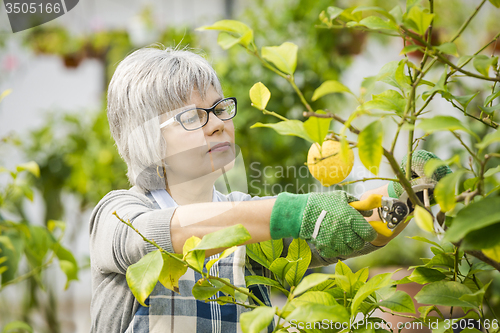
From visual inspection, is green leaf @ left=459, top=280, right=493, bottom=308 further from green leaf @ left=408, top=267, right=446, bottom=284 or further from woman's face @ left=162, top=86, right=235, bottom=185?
woman's face @ left=162, top=86, right=235, bottom=185

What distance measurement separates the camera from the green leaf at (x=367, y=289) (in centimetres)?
39

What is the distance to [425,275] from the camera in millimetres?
475

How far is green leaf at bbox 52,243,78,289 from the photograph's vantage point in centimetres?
96

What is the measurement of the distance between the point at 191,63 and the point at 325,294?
47 centimetres

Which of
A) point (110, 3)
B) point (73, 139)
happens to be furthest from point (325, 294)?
point (110, 3)

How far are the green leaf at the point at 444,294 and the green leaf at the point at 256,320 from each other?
0.57 feet

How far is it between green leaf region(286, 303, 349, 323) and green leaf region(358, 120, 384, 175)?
136mm

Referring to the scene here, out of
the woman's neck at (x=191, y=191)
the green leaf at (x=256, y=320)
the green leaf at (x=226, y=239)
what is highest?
the woman's neck at (x=191, y=191)

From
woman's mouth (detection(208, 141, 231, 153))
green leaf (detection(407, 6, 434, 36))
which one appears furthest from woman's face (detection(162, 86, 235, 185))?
green leaf (detection(407, 6, 434, 36))

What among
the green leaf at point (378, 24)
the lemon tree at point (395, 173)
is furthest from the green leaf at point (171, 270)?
the green leaf at point (378, 24)

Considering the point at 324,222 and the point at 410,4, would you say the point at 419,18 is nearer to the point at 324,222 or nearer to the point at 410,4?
the point at 410,4

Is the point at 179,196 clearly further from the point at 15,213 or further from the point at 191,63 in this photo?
the point at 15,213

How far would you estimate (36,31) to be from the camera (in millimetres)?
2172

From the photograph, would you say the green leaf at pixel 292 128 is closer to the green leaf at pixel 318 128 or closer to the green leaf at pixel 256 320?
the green leaf at pixel 318 128
